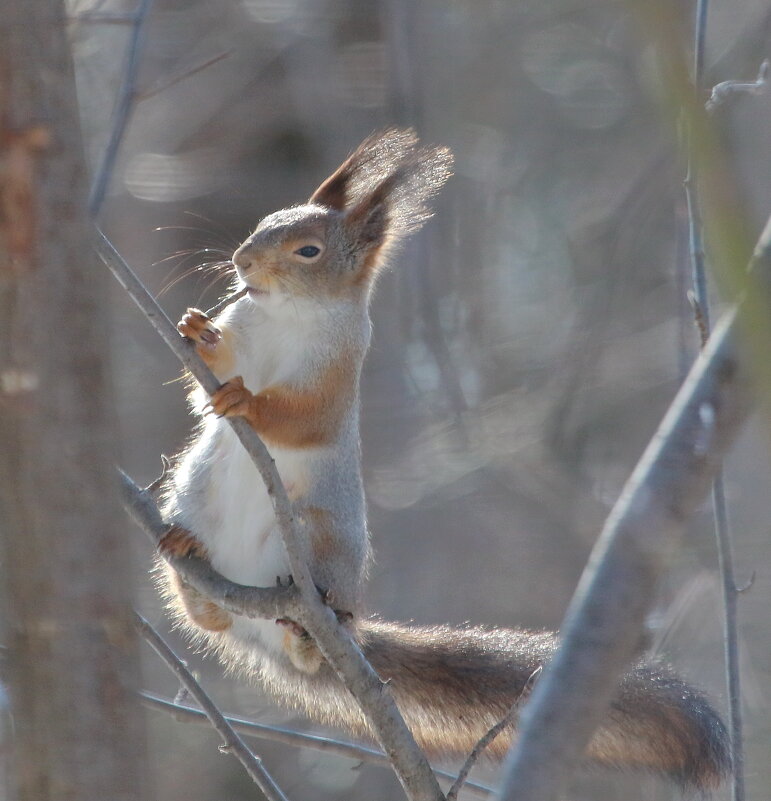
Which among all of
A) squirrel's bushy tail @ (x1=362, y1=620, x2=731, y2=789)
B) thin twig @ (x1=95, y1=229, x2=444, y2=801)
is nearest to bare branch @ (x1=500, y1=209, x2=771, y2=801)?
thin twig @ (x1=95, y1=229, x2=444, y2=801)

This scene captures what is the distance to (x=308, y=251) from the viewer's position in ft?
7.81

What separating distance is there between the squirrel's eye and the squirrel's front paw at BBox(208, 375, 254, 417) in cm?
49

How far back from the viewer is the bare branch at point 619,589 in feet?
2.32

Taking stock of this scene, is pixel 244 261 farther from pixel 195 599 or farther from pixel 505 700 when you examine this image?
pixel 505 700

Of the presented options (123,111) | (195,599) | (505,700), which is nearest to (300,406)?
(195,599)

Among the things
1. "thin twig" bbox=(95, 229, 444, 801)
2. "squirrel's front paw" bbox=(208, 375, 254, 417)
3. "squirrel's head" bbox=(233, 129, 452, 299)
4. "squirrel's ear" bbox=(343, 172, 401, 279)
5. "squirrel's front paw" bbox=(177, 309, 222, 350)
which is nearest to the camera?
"thin twig" bbox=(95, 229, 444, 801)

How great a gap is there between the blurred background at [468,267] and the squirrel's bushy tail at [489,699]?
1.63 metres

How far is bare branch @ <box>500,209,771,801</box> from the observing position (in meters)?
0.71

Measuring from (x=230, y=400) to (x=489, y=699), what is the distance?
0.77 meters

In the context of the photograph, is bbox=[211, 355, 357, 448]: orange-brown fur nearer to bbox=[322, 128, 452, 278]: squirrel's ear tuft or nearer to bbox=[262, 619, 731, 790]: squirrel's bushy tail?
bbox=[322, 128, 452, 278]: squirrel's ear tuft

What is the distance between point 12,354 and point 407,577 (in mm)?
3788

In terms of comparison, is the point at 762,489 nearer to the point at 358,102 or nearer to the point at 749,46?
the point at 749,46

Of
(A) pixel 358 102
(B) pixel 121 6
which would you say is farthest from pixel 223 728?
(B) pixel 121 6

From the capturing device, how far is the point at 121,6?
5.34m
